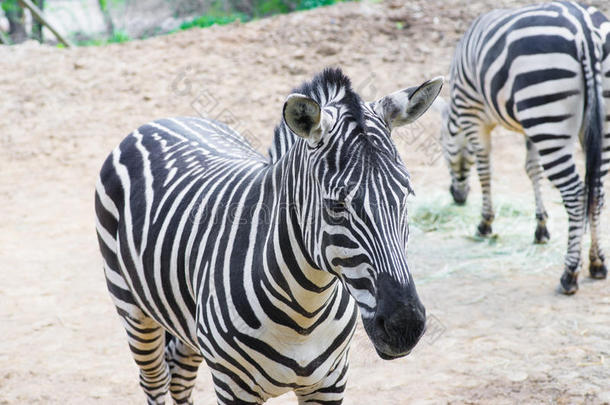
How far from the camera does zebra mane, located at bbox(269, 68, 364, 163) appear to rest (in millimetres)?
2346

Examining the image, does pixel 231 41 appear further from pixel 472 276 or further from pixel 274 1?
pixel 472 276

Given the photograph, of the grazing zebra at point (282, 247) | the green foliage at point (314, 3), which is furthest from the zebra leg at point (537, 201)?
the green foliage at point (314, 3)

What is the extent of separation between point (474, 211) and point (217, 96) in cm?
516

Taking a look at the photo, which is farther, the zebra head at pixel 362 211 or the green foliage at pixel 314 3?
the green foliage at pixel 314 3

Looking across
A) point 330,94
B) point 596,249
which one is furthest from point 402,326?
point 596,249

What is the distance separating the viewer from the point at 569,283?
18.0 feet

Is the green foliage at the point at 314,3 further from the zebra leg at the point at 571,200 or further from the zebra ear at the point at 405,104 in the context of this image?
the zebra ear at the point at 405,104

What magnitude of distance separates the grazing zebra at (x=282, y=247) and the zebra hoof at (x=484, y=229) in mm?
4258

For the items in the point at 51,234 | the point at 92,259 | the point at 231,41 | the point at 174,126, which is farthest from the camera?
the point at 231,41

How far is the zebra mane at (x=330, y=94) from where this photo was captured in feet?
7.70

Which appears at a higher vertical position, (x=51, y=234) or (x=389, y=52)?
(x=389, y=52)

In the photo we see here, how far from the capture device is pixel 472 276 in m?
6.10

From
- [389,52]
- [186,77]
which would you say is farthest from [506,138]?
[186,77]

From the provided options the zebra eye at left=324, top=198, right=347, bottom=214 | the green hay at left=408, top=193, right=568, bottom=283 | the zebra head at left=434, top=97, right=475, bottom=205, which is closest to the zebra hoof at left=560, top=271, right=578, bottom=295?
the green hay at left=408, top=193, right=568, bottom=283
